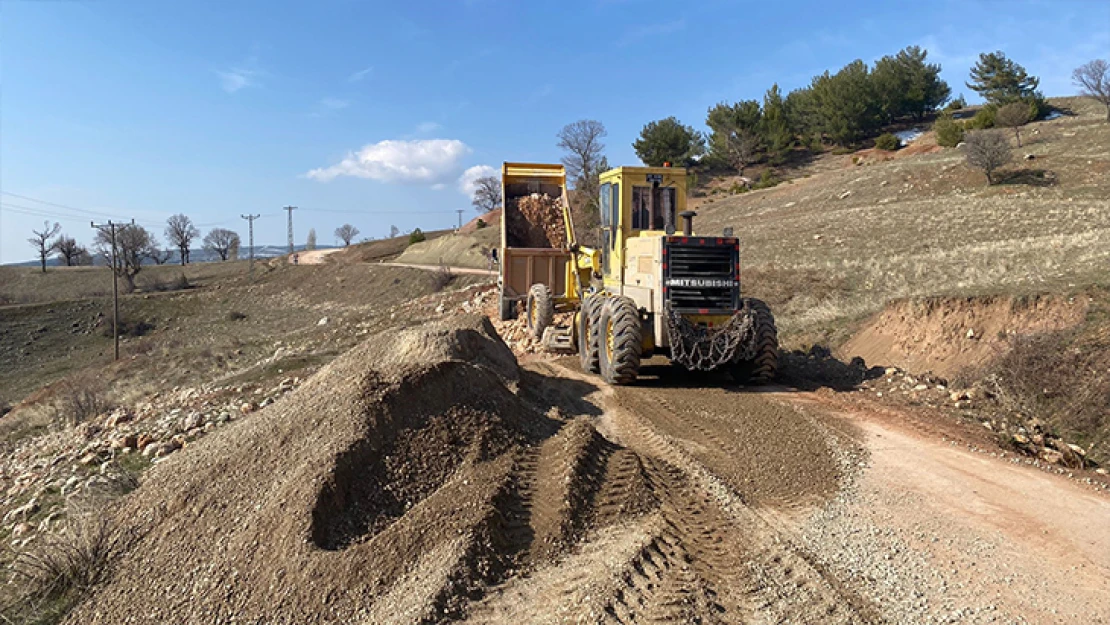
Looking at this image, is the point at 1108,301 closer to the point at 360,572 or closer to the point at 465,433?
the point at 465,433

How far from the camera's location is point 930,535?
561cm

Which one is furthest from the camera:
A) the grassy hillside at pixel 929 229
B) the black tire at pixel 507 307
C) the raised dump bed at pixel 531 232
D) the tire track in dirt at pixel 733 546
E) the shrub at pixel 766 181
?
the shrub at pixel 766 181

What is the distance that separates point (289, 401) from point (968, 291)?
434 inches

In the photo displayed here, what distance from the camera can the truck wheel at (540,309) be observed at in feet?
48.4

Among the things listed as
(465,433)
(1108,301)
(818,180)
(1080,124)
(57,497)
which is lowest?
(57,497)

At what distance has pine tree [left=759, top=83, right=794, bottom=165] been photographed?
57.3m

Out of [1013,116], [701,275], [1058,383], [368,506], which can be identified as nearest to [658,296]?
[701,275]

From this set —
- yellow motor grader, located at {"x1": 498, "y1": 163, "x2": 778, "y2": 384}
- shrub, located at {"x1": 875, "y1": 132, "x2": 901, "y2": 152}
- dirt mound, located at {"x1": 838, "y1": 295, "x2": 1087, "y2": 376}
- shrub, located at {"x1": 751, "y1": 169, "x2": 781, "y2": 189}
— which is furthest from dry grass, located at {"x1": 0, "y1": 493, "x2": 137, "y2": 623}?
shrub, located at {"x1": 875, "y1": 132, "x2": 901, "y2": 152}

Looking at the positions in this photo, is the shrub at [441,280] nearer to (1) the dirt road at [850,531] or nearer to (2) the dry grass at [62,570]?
(1) the dirt road at [850,531]

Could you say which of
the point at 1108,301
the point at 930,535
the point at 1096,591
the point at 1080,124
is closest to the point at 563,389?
the point at 930,535

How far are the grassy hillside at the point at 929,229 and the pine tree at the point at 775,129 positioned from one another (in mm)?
15246

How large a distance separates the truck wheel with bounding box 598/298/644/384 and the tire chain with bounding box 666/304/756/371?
1.71 feet

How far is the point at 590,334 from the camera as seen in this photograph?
11.9m

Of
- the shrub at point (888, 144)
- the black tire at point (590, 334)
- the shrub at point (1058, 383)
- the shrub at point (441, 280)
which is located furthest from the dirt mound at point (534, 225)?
the shrub at point (888, 144)
